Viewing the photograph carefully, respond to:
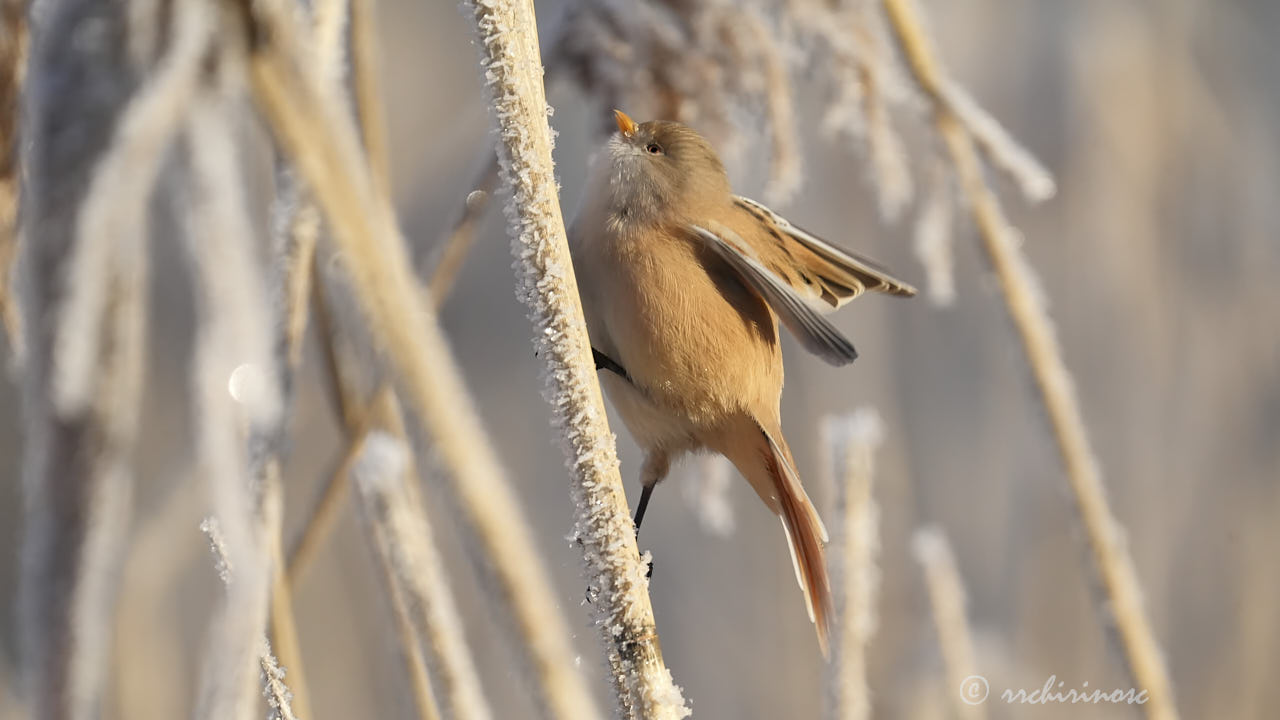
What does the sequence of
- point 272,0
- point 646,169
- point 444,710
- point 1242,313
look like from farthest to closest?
point 1242,313 → point 646,169 → point 444,710 → point 272,0

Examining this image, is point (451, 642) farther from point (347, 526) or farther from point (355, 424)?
point (347, 526)

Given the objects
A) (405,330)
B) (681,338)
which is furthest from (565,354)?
(681,338)

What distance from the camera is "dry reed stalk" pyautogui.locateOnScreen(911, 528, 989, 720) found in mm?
1062

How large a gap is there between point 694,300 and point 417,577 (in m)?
0.45

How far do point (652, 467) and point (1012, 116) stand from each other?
4.59 feet

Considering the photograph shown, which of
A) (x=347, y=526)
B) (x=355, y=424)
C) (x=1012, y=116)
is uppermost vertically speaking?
(x=1012, y=116)

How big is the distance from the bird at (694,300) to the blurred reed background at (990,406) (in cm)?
42

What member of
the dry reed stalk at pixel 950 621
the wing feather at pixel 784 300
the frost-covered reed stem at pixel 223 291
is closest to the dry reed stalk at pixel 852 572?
the wing feather at pixel 784 300

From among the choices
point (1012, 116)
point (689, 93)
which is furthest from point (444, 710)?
point (1012, 116)

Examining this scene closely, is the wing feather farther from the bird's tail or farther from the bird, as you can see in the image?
the bird's tail

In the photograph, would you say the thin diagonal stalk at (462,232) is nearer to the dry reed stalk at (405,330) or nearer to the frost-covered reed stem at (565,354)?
the frost-covered reed stem at (565,354)

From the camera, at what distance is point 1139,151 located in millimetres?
1845

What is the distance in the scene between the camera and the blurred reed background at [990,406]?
64.5 inches

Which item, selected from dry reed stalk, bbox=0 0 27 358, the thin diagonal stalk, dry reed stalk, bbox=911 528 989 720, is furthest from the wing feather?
dry reed stalk, bbox=0 0 27 358
